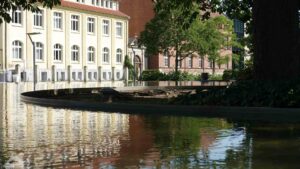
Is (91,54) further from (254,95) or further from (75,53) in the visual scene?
(254,95)

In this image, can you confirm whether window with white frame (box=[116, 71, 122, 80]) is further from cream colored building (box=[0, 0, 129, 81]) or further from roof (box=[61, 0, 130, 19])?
roof (box=[61, 0, 130, 19])

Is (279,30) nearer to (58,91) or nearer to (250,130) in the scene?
(250,130)

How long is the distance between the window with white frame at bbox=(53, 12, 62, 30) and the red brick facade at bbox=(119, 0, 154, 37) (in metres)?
17.7

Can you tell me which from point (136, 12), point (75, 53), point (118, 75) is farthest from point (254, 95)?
point (136, 12)

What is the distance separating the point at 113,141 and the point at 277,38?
29.8 feet

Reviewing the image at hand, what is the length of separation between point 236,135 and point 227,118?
387 centimetres

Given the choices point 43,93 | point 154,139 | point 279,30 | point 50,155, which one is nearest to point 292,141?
point 154,139

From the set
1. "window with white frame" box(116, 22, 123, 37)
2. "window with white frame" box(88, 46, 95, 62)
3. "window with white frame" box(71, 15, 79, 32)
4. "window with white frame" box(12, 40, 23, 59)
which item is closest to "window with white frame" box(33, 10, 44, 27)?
"window with white frame" box(12, 40, 23, 59)

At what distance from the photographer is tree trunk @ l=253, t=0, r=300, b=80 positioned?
57.8 feet

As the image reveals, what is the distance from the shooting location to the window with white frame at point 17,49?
64.9 meters

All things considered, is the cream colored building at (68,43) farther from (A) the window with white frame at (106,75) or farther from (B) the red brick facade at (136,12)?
(B) the red brick facade at (136,12)

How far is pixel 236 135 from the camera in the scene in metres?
11.0

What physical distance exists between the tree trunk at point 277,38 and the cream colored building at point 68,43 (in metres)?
46.2

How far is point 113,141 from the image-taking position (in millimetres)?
10305
